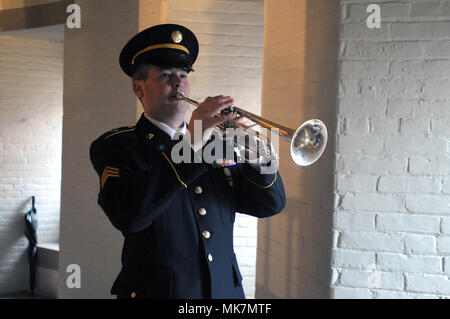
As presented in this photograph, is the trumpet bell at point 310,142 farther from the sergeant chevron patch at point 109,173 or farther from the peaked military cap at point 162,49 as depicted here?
the sergeant chevron patch at point 109,173

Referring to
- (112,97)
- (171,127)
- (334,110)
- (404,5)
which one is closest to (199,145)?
(171,127)

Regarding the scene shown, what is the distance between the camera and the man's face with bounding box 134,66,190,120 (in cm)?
187

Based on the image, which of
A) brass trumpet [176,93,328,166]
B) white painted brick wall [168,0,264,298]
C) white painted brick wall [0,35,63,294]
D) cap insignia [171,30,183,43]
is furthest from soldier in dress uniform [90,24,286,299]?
white painted brick wall [0,35,63,294]

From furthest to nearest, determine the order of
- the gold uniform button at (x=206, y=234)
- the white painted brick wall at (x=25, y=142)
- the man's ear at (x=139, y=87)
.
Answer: the white painted brick wall at (x=25, y=142), the man's ear at (x=139, y=87), the gold uniform button at (x=206, y=234)

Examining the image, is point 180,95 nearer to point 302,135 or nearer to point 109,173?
point 109,173

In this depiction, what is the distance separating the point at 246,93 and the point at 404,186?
5.36 ft

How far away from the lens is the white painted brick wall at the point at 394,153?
2.37 metres

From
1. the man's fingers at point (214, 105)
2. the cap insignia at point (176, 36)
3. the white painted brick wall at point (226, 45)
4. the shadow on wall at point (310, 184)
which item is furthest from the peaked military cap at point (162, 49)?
the white painted brick wall at point (226, 45)

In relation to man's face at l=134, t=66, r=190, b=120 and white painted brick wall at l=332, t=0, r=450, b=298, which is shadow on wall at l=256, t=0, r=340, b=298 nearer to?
white painted brick wall at l=332, t=0, r=450, b=298

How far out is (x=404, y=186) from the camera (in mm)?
2410

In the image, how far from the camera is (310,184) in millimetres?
2693

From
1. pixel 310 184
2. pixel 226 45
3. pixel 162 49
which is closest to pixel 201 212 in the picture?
pixel 162 49

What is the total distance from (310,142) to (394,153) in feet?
2.28

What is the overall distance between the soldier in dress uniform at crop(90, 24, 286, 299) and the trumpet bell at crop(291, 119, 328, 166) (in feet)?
0.40
